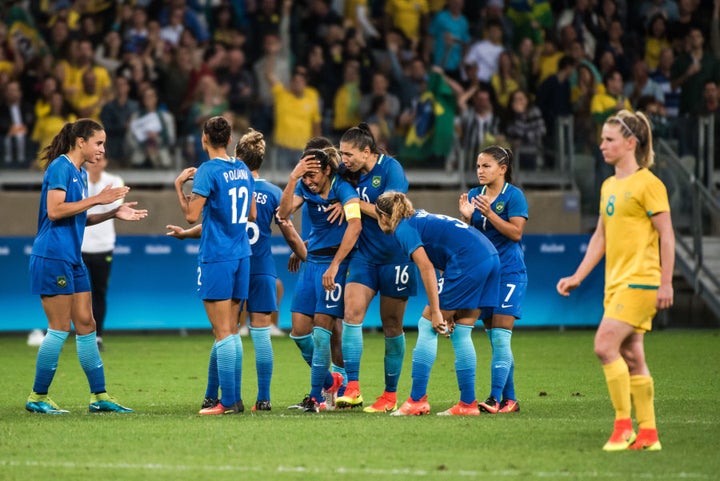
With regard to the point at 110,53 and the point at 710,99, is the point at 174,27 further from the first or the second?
the point at 710,99

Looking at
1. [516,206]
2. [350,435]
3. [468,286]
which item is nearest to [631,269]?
[468,286]

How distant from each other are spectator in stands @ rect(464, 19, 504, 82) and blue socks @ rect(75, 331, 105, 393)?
1282 cm

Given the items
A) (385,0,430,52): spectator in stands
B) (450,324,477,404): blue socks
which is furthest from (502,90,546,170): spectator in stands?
(450,324,477,404): blue socks

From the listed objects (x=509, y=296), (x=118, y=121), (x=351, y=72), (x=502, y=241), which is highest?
(x=351, y=72)

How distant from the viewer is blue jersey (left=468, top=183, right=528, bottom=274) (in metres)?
10.8

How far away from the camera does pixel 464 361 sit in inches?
400

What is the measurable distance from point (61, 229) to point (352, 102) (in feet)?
36.2

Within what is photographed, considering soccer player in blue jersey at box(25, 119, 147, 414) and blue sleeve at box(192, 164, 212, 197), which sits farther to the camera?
soccer player in blue jersey at box(25, 119, 147, 414)

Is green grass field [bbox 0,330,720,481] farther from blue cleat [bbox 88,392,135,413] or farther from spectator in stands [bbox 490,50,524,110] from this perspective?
spectator in stands [bbox 490,50,524,110]

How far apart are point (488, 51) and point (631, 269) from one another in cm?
1462

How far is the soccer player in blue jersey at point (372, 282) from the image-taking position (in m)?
10.6

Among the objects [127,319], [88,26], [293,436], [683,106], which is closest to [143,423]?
[293,436]

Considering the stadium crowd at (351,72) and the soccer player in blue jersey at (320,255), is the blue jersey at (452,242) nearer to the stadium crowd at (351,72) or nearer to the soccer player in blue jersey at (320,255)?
the soccer player in blue jersey at (320,255)

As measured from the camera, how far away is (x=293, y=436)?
353 inches
